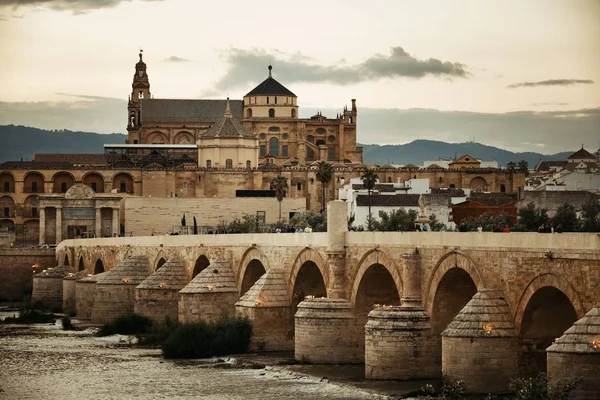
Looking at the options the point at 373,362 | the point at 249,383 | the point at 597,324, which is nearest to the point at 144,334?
the point at 249,383

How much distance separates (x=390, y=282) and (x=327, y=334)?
2.21 meters

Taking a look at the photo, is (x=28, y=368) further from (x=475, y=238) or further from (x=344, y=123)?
(x=344, y=123)

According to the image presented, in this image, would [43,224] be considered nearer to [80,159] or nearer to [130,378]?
[80,159]

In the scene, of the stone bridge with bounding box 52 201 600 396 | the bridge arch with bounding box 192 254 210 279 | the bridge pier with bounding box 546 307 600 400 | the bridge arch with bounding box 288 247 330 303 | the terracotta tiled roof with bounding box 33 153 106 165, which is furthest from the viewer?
the terracotta tiled roof with bounding box 33 153 106 165

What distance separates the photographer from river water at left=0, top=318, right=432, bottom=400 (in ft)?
107

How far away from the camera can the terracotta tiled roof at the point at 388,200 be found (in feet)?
263

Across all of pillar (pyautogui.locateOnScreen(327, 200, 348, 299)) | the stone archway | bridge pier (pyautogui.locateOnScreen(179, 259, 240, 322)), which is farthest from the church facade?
the stone archway

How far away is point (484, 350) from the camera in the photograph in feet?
92.2

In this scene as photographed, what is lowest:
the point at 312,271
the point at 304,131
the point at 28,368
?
the point at 28,368

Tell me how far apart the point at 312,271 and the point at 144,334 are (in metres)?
10.6

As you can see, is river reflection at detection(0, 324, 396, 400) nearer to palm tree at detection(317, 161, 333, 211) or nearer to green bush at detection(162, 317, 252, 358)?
green bush at detection(162, 317, 252, 358)

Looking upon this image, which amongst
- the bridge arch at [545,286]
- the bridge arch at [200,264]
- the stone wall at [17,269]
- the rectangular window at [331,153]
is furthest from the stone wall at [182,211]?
the bridge arch at [545,286]

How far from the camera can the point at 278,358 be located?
128 feet

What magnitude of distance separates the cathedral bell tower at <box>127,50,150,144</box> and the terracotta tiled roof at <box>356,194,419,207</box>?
184 ft
